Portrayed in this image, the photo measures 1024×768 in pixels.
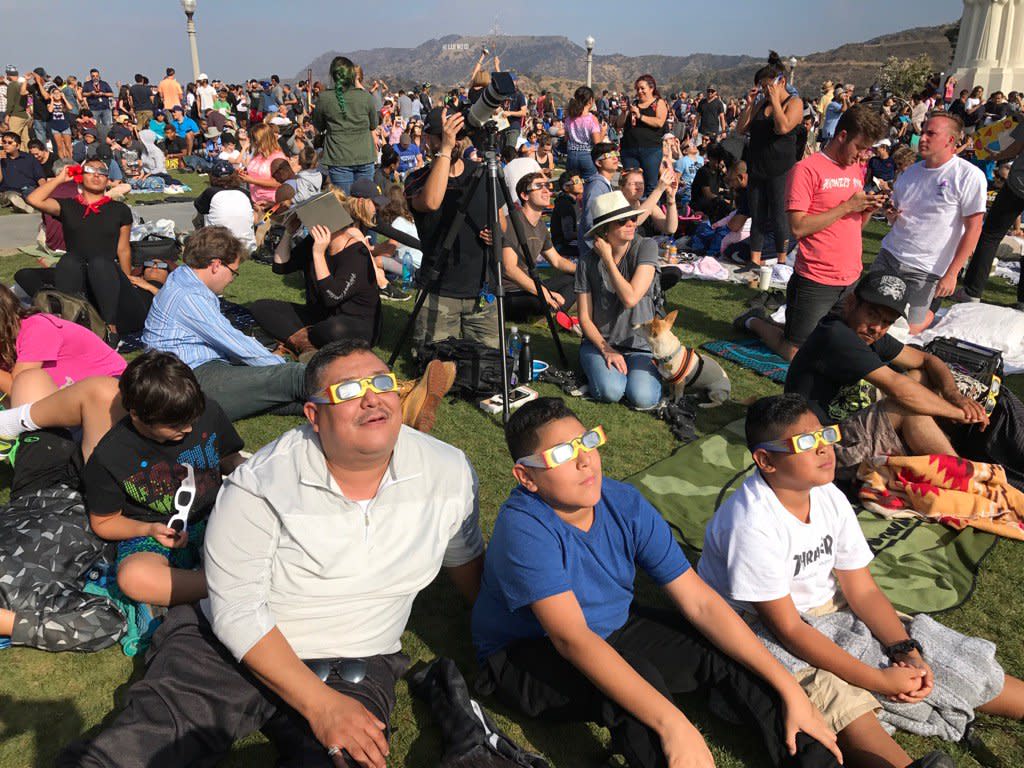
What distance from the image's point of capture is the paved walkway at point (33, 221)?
34.1ft

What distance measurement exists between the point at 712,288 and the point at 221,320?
5.47 metres

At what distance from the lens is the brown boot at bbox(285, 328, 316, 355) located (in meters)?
6.04

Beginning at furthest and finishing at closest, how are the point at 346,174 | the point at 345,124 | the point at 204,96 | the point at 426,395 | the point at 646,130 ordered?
the point at 204,96 < the point at 646,130 < the point at 346,174 < the point at 345,124 < the point at 426,395

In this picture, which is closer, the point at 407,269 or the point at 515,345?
the point at 515,345

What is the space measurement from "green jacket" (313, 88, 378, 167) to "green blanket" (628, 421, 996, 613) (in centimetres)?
581

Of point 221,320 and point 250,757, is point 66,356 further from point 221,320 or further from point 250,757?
point 250,757

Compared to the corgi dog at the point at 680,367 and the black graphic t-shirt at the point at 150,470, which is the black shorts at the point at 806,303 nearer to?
the corgi dog at the point at 680,367

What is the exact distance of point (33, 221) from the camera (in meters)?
11.6

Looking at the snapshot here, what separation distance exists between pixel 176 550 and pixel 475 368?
272cm

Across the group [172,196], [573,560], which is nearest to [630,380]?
[573,560]

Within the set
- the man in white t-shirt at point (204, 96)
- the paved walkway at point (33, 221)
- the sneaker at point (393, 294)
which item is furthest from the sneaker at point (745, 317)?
the man in white t-shirt at point (204, 96)

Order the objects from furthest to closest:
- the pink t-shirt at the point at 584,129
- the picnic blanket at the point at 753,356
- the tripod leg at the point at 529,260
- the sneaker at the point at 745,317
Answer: the pink t-shirt at the point at 584,129 < the sneaker at the point at 745,317 < the picnic blanket at the point at 753,356 < the tripod leg at the point at 529,260

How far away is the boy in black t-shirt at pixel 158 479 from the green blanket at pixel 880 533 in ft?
7.70

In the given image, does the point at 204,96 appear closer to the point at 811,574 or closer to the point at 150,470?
the point at 150,470
